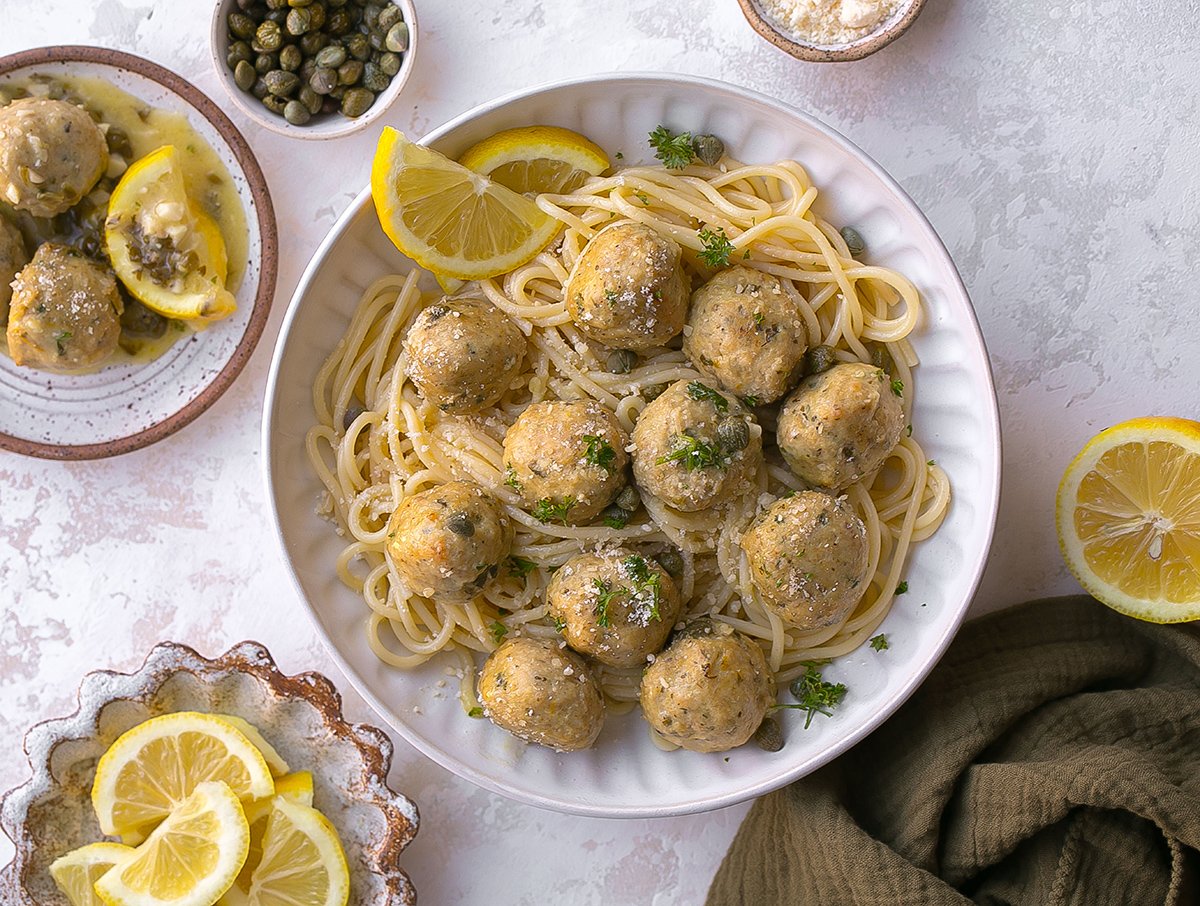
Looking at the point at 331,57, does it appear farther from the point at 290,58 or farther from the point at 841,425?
the point at 841,425

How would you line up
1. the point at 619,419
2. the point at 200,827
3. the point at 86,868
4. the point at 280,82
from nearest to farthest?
the point at 619,419
the point at 200,827
the point at 86,868
the point at 280,82

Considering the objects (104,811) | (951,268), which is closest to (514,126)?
(951,268)

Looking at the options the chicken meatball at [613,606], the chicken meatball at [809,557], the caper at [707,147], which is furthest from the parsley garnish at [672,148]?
the chicken meatball at [613,606]

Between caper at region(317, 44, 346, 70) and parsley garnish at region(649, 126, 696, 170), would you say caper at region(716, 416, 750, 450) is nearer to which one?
parsley garnish at region(649, 126, 696, 170)

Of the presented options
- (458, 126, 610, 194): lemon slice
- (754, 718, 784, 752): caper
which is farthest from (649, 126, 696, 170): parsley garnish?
(754, 718, 784, 752): caper

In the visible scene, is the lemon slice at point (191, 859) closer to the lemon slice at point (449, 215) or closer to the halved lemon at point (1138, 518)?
the lemon slice at point (449, 215)

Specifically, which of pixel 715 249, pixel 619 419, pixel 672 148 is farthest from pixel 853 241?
pixel 619 419
